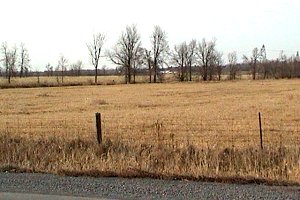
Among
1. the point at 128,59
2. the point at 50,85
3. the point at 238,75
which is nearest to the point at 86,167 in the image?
the point at 50,85

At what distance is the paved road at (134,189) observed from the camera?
18.1 feet

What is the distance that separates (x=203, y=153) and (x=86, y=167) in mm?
2509

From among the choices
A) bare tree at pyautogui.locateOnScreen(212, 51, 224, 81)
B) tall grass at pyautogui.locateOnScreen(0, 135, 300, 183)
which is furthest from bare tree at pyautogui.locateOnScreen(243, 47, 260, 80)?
tall grass at pyautogui.locateOnScreen(0, 135, 300, 183)

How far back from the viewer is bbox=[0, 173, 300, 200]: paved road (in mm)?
5516

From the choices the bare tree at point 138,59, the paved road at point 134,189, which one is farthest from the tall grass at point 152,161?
the bare tree at point 138,59

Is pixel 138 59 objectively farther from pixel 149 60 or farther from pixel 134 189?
pixel 134 189

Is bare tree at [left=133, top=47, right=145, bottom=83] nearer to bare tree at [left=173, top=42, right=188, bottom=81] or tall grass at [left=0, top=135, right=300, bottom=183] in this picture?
bare tree at [left=173, top=42, right=188, bottom=81]

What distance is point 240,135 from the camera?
13.8 meters

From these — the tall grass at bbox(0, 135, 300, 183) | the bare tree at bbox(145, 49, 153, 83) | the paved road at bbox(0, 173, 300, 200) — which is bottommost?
the paved road at bbox(0, 173, 300, 200)

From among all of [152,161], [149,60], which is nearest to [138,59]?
[149,60]

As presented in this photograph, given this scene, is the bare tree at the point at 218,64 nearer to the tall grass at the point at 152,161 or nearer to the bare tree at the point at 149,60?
the bare tree at the point at 149,60

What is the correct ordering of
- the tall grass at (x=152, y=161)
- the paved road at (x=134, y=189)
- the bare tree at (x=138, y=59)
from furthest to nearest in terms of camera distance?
the bare tree at (x=138, y=59) < the tall grass at (x=152, y=161) < the paved road at (x=134, y=189)

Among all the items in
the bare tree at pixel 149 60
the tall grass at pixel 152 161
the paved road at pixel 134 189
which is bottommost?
the paved road at pixel 134 189

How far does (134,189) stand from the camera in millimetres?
5898
